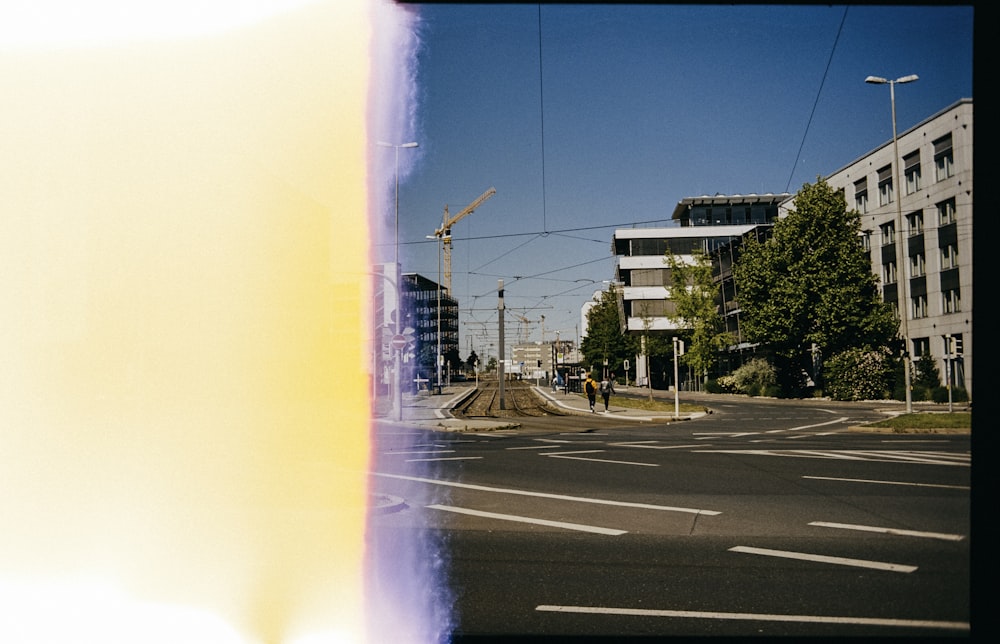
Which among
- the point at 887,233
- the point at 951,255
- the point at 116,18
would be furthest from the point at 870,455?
the point at 887,233

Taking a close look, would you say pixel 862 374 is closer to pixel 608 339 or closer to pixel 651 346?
pixel 651 346

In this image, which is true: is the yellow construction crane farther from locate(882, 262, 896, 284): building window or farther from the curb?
locate(882, 262, 896, 284): building window

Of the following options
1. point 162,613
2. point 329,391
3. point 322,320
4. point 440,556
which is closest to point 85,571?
point 162,613

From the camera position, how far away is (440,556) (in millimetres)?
6934

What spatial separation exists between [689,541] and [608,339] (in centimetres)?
7926

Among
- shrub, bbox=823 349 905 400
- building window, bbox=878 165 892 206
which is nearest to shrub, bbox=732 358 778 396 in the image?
shrub, bbox=823 349 905 400

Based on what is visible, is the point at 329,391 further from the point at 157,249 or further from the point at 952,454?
the point at 952,454

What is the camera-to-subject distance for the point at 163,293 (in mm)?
9406

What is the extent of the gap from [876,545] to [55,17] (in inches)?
322

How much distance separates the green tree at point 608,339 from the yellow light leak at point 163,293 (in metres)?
72.0

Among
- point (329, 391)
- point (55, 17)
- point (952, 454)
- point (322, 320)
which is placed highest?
point (55, 17)

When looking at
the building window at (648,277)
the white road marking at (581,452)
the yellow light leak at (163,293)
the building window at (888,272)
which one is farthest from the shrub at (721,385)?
the yellow light leak at (163,293)

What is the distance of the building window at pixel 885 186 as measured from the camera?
3021 cm

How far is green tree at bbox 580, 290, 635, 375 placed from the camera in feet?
281
